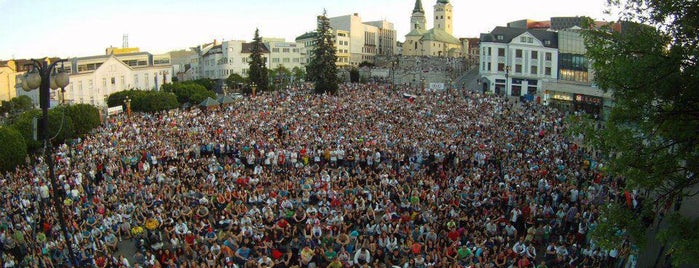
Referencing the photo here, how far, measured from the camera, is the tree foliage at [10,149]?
30484 mm

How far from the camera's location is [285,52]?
98.4m

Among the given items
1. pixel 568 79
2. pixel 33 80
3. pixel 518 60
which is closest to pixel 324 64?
pixel 518 60

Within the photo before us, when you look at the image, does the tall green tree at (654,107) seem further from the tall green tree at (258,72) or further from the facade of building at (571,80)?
the tall green tree at (258,72)

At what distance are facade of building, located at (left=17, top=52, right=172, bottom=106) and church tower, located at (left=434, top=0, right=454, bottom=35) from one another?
2711 inches

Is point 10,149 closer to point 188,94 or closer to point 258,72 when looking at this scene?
point 258,72

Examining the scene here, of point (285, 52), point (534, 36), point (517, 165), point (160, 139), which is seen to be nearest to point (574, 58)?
point (534, 36)

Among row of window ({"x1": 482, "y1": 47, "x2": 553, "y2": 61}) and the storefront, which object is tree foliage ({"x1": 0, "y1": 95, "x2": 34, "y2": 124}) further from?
the storefront

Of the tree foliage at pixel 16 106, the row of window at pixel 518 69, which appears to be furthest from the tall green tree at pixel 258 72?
the tree foliage at pixel 16 106

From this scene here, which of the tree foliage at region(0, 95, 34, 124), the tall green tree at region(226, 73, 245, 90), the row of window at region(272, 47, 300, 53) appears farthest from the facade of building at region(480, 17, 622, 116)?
the tree foliage at region(0, 95, 34, 124)

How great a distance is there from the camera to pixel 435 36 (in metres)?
108

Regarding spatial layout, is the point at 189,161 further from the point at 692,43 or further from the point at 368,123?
the point at 692,43

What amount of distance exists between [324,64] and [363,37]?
71471 mm

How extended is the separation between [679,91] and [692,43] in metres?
0.79

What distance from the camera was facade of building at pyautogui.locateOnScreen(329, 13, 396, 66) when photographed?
111m
